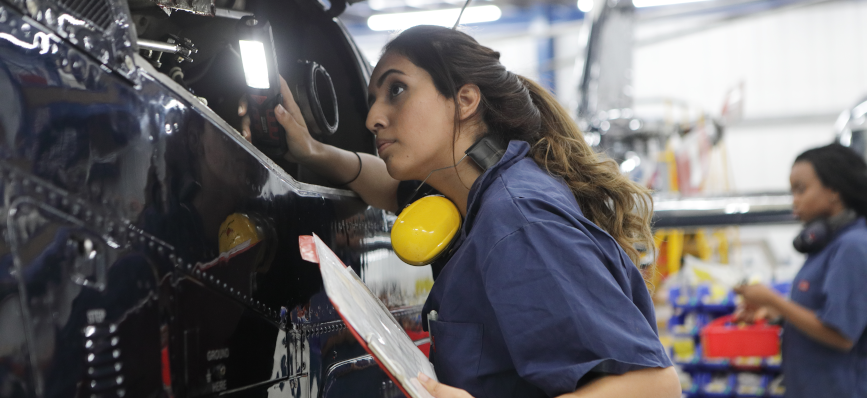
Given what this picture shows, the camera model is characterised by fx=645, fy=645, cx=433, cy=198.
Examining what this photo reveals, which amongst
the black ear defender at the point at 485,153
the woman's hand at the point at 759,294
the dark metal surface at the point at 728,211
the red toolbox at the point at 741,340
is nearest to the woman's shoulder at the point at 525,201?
the black ear defender at the point at 485,153

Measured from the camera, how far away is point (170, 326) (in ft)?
3.29

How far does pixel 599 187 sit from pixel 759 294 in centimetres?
227

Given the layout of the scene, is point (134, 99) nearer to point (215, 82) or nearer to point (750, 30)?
point (215, 82)

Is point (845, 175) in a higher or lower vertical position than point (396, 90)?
lower

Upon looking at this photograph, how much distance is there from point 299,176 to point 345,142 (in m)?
0.33

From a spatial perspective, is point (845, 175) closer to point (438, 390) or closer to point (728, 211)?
point (728, 211)

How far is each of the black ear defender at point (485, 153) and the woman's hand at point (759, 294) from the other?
7.34ft

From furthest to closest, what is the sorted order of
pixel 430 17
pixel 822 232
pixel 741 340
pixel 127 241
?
1. pixel 430 17
2. pixel 741 340
3. pixel 822 232
4. pixel 127 241

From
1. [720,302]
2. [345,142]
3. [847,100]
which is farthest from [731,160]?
[345,142]

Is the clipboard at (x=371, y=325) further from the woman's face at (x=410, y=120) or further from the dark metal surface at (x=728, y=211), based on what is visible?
the dark metal surface at (x=728, y=211)

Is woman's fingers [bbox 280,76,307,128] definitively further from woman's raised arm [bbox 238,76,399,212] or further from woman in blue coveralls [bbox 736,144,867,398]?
woman in blue coveralls [bbox 736,144,867,398]

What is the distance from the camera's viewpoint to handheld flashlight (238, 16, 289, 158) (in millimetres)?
1440

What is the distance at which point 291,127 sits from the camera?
1.67 meters

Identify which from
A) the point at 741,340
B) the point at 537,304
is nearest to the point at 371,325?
the point at 537,304
